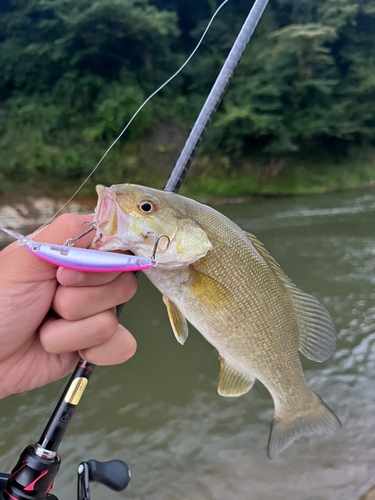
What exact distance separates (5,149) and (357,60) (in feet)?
51.8

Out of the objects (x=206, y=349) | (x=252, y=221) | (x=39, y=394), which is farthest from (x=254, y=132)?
(x=39, y=394)

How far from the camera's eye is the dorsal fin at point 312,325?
1305mm

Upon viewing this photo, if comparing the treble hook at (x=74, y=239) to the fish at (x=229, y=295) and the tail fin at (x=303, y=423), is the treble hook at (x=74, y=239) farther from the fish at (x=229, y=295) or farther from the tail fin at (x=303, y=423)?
the tail fin at (x=303, y=423)

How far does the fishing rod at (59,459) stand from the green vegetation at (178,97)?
10.1 meters

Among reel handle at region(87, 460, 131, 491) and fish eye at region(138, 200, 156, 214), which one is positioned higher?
fish eye at region(138, 200, 156, 214)

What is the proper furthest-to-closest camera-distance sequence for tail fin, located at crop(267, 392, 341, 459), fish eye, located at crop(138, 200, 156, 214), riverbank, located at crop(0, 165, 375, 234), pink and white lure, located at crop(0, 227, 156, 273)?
riverbank, located at crop(0, 165, 375, 234) → tail fin, located at crop(267, 392, 341, 459) → fish eye, located at crop(138, 200, 156, 214) → pink and white lure, located at crop(0, 227, 156, 273)

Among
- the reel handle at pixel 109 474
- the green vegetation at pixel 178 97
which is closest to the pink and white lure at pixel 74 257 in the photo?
the reel handle at pixel 109 474

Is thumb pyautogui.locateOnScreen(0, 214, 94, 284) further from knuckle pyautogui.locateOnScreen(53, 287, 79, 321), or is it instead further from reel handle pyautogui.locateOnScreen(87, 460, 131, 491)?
reel handle pyautogui.locateOnScreen(87, 460, 131, 491)

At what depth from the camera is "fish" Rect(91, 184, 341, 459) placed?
1.04 metres

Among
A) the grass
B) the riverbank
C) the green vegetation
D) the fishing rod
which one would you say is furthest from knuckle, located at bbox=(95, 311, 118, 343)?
the green vegetation

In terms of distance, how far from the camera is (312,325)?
4.38 feet

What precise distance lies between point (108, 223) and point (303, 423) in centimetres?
114

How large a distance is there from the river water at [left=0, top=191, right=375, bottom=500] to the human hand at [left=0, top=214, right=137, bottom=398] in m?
1.65

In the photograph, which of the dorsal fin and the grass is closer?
the dorsal fin
